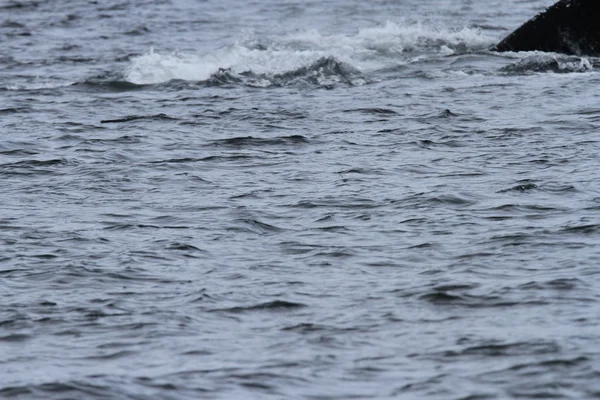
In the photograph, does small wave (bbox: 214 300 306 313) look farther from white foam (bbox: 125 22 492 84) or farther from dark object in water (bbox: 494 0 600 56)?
dark object in water (bbox: 494 0 600 56)

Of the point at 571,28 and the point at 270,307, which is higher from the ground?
the point at 571,28

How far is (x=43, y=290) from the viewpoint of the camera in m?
10.3

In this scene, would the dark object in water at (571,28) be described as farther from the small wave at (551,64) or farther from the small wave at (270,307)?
the small wave at (270,307)

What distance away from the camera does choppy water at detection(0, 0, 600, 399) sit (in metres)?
8.45

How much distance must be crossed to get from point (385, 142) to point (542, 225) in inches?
187

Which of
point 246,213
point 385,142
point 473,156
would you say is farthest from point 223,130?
point 246,213

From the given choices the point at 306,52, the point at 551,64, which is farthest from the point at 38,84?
the point at 551,64

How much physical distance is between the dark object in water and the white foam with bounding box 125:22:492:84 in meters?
2.58

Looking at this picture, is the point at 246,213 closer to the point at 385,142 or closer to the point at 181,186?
the point at 181,186

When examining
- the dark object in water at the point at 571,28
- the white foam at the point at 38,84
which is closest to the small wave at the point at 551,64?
the dark object in water at the point at 571,28

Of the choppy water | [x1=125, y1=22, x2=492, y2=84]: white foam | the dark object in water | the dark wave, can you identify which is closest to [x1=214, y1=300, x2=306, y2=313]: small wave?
the choppy water

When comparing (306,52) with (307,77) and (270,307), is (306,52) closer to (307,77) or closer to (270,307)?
(307,77)

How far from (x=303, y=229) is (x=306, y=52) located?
12657 millimetres

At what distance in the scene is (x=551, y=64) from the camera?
21812 mm
